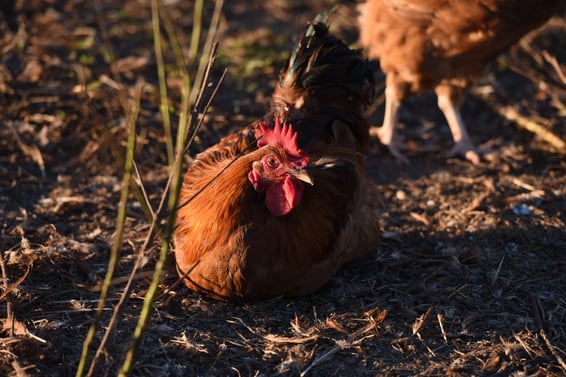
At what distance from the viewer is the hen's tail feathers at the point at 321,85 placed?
4.00 meters

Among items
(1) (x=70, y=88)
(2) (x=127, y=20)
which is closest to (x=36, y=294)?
(1) (x=70, y=88)

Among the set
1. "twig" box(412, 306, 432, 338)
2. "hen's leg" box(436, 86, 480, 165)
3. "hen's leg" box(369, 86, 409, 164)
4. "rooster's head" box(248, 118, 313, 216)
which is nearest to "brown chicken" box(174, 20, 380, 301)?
"rooster's head" box(248, 118, 313, 216)

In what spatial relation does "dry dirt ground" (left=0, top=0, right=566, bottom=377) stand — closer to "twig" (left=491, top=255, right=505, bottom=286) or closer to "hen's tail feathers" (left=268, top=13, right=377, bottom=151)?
"twig" (left=491, top=255, right=505, bottom=286)

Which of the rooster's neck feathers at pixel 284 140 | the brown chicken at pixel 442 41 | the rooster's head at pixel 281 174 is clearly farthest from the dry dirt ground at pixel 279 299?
the rooster's head at pixel 281 174

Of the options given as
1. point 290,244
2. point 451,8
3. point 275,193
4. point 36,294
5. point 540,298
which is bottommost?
point 540,298

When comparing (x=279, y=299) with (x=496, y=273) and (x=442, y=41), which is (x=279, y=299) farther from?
A: (x=442, y=41)

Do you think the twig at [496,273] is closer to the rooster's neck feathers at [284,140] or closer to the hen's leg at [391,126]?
the rooster's neck feathers at [284,140]

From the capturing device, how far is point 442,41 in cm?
508

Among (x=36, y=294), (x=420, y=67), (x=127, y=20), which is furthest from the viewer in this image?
(x=127, y=20)

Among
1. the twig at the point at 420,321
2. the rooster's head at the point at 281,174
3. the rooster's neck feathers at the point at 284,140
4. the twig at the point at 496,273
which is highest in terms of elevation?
the rooster's neck feathers at the point at 284,140

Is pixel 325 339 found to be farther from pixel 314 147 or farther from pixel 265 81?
pixel 265 81

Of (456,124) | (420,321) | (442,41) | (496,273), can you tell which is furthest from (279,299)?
(456,124)

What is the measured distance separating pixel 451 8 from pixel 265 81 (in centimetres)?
222

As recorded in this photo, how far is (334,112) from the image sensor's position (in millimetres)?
4090
